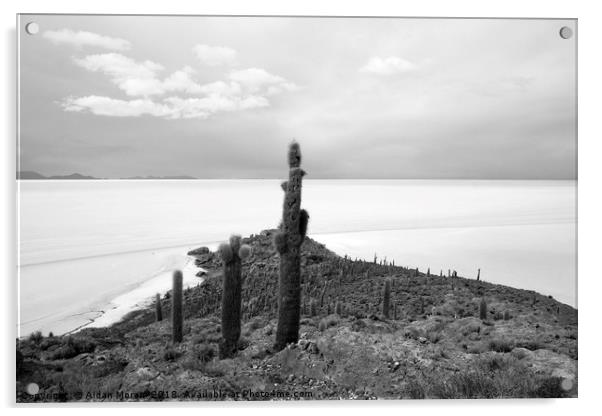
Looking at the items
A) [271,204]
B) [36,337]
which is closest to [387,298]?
[271,204]

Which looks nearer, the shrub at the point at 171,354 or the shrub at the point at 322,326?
the shrub at the point at 171,354

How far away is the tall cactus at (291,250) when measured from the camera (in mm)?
5434

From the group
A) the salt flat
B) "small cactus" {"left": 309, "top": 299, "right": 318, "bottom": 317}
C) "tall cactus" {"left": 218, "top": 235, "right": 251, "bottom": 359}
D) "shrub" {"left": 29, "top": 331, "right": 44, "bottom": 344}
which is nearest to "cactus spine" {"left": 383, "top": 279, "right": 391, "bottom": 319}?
the salt flat

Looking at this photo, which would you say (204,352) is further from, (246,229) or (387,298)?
(387,298)

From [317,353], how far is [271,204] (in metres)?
2.33

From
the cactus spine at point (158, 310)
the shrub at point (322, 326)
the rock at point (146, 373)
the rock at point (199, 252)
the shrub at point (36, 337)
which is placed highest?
the rock at point (199, 252)

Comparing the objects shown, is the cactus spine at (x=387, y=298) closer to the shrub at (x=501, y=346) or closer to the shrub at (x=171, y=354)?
the shrub at (x=501, y=346)

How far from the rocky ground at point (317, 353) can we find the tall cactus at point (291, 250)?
235 millimetres

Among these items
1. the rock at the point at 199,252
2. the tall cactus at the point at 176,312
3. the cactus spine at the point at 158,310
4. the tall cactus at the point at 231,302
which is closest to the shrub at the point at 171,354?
the tall cactus at the point at 176,312

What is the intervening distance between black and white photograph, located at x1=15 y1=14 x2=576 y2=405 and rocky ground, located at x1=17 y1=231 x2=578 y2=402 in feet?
0.10

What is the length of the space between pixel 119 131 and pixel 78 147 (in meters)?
0.65

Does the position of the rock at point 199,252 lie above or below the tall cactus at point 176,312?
above

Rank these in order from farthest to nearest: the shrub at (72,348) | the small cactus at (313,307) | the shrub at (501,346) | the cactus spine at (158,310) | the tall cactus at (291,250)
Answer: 1. the small cactus at (313,307)
2. the cactus spine at (158,310)
3. the shrub at (501,346)
4. the tall cactus at (291,250)
5. the shrub at (72,348)
